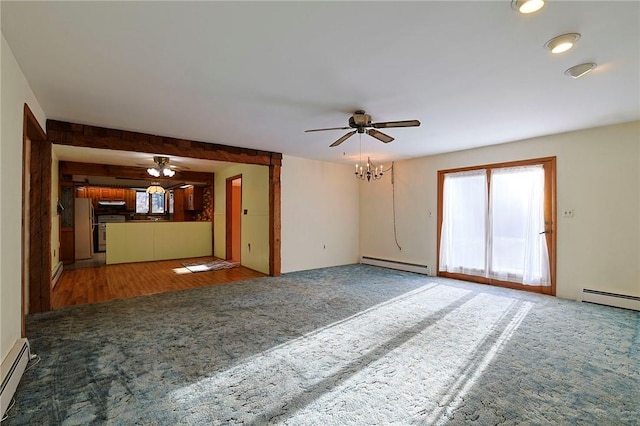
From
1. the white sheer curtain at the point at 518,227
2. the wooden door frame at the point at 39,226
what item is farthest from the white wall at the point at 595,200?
the wooden door frame at the point at 39,226

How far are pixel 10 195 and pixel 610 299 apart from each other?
642 cm

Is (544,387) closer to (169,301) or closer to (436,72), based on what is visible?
(436,72)

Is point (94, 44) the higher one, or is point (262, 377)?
point (94, 44)

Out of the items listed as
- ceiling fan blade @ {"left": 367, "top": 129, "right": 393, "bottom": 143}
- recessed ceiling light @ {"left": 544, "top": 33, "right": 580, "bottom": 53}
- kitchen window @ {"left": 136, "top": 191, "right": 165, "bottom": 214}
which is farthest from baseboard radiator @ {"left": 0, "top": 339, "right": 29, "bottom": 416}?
kitchen window @ {"left": 136, "top": 191, "right": 165, "bottom": 214}

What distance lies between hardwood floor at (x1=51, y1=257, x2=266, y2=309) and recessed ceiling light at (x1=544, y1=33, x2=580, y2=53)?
204 inches

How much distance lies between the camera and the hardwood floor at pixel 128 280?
436 centimetres

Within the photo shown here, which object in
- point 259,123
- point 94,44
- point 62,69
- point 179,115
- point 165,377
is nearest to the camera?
point 94,44

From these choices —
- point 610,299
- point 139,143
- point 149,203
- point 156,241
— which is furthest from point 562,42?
point 149,203

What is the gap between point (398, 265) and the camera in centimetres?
636

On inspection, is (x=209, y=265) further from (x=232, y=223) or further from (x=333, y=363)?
(x=333, y=363)

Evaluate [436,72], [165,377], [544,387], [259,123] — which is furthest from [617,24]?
[165,377]

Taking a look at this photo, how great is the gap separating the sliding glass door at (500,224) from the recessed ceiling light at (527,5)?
352 cm

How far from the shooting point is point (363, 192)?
287 inches

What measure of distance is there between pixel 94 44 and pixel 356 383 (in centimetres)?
301
